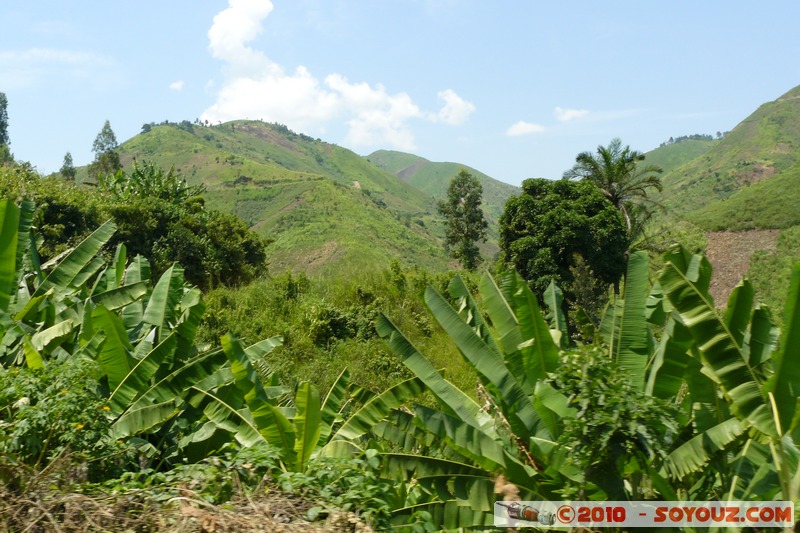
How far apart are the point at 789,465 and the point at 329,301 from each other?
59.0 ft

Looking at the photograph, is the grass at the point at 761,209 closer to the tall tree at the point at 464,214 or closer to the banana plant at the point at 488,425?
the tall tree at the point at 464,214

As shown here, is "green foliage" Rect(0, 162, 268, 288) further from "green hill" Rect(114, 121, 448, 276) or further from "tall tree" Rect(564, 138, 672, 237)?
"tall tree" Rect(564, 138, 672, 237)

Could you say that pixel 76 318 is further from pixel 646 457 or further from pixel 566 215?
pixel 566 215

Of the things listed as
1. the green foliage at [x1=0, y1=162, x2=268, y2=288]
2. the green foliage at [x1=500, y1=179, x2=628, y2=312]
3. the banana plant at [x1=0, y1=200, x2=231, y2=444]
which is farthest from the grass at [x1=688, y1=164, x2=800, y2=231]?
the banana plant at [x1=0, y1=200, x2=231, y2=444]

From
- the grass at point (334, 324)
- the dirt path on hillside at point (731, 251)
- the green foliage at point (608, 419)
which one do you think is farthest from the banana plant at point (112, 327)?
the dirt path on hillside at point (731, 251)

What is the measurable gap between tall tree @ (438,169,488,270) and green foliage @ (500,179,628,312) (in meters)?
12.8

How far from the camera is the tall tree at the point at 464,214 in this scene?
133 ft

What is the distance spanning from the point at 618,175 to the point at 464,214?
12.8 meters

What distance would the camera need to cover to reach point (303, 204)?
237 feet

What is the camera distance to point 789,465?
13.4ft

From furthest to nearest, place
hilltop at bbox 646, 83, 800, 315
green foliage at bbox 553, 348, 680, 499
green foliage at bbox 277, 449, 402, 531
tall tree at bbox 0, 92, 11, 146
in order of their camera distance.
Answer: tall tree at bbox 0, 92, 11, 146, hilltop at bbox 646, 83, 800, 315, green foliage at bbox 277, 449, 402, 531, green foliage at bbox 553, 348, 680, 499

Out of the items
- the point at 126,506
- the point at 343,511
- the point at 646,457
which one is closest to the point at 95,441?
the point at 126,506

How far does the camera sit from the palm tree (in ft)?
95.9

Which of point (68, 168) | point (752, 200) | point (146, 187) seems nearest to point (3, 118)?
Answer: point (68, 168)
